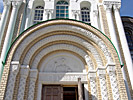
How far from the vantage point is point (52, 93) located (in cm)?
883

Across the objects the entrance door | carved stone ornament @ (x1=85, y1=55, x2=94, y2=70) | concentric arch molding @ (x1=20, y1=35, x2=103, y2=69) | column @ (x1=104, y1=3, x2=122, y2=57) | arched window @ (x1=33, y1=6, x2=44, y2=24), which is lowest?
the entrance door

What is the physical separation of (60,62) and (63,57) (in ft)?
1.28

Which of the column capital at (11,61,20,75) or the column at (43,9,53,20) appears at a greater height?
the column at (43,9,53,20)

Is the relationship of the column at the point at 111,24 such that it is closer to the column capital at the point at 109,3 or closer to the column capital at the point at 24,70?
the column capital at the point at 109,3

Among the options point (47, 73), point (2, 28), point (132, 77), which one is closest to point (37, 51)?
point (47, 73)

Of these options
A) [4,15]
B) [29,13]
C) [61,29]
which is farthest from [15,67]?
[29,13]

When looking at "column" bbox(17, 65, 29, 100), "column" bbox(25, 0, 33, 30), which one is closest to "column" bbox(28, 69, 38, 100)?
"column" bbox(17, 65, 29, 100)

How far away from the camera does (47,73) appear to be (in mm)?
9109

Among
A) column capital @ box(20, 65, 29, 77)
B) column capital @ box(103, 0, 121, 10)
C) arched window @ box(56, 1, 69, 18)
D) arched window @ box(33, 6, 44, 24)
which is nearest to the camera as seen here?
column capital @ box(20, 65, 29, 77)

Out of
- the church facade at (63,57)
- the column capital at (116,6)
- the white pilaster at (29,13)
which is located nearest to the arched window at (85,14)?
the church facade at (63,57)

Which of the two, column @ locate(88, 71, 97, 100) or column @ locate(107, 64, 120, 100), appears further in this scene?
column @ locate(88, 71, 97, 100)

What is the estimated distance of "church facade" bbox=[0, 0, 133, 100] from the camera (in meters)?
7.93

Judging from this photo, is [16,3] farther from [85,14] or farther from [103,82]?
[103,82]

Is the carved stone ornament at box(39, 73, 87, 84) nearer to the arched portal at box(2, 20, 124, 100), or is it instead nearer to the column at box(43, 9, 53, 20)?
the arched portal at box(2, 20, 124, 100)
